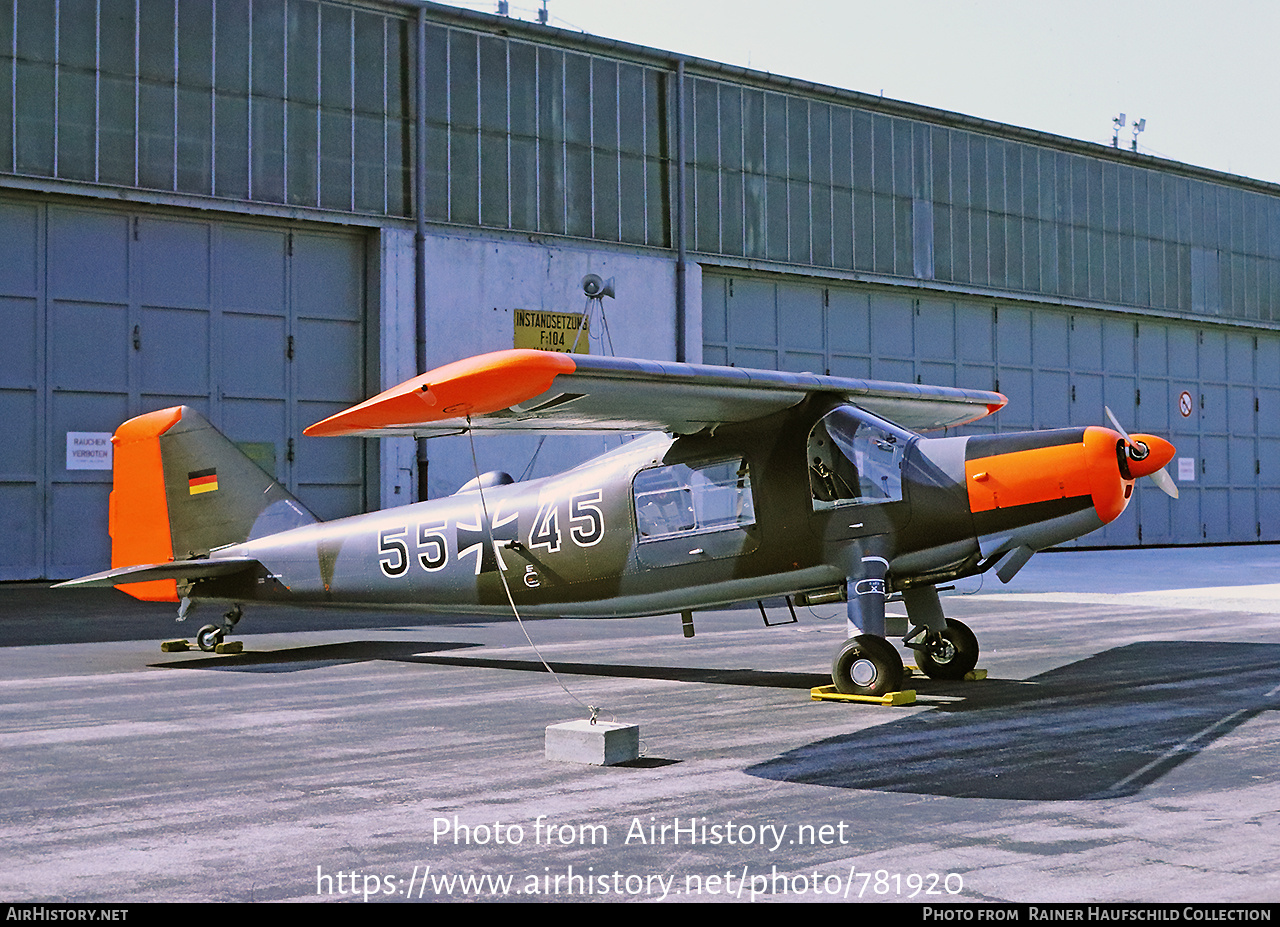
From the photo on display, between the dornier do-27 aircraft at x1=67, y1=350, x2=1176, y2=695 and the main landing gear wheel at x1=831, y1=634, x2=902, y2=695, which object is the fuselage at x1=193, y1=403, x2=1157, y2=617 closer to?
the dornier do-27 aircraft at x1=67, y1=350, x2=1176, y2=695

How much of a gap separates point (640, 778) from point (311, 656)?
7.52 meters

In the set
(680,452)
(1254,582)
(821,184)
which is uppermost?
(821,184)

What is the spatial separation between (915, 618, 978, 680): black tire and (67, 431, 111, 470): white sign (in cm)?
1798

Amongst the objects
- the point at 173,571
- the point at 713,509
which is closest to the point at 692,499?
the point at 713,509

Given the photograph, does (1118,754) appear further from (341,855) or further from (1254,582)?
(1254,582)

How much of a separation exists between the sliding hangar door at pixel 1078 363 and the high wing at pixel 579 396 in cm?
2011

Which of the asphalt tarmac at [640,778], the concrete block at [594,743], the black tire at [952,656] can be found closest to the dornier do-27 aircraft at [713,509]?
the black tire at [952,656]

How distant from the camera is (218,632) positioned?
1372 centimetres

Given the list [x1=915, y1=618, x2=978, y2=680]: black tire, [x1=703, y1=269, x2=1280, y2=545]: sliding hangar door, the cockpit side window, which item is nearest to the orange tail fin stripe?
the cockpit side window

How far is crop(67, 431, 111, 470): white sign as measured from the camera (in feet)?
78.8

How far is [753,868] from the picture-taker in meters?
5.08

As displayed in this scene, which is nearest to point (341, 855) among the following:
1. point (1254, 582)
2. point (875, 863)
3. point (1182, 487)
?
point (875, 863)

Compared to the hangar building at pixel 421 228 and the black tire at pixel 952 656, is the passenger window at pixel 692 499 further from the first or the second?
the hangar building at pixel 421 228
